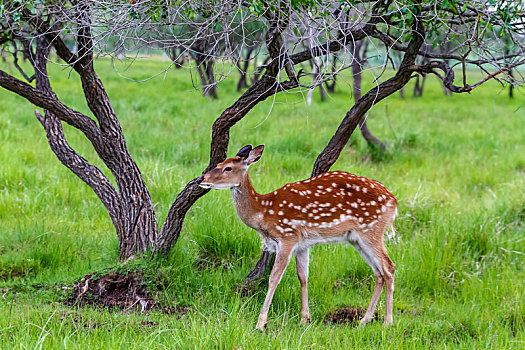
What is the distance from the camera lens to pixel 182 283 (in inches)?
213

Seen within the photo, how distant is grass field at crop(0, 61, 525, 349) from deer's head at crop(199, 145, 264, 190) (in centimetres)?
90

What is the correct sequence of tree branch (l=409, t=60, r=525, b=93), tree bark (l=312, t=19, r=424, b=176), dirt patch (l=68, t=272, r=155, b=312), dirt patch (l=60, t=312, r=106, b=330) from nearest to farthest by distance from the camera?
dirt patch (l=60, t=312, r=106, b=330), tree branch (l=409, t=60, r=525, b=93), tree bark (l=312, t=19, r=424, b=176), dirt patch (l=68, t=272, r=155, b=312)

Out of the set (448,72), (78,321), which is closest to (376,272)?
(448,72)

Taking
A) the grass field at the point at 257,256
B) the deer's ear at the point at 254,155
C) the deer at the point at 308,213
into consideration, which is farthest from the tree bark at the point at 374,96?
the deer's ear at the point at 254,155

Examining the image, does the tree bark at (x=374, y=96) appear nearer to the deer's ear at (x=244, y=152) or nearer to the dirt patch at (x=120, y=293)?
the deer's ear at (x=244, y=152)

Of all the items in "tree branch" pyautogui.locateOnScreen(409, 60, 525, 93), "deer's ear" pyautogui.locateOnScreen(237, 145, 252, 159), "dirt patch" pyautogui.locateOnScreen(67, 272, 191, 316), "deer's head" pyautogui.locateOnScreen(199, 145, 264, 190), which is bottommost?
"dirt patch" pyautogui.locateOnScreen(67, 272, 191, 316)

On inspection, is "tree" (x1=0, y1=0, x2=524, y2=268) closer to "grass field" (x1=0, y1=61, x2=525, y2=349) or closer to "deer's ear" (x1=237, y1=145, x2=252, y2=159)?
"deer's ear" (x1=237, y1=145, x2=252, y2=159)

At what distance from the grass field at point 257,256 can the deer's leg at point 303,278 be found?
0.11 meters

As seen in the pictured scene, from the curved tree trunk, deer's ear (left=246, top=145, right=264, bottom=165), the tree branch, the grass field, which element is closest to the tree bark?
the curved tree trunk

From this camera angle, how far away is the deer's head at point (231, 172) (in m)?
4.55

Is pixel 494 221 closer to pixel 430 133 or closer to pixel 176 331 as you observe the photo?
pixel 176 331

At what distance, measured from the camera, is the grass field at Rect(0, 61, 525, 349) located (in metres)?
4.34

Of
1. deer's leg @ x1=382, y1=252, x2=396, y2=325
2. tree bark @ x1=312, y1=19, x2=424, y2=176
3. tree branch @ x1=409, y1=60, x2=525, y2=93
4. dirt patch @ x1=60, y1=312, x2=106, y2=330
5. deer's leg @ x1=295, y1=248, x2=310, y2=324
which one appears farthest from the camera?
tree bark @ x1=312, y1=19, x2=424, y2=176

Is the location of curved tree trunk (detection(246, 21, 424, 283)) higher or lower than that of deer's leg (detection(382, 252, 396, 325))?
higher
